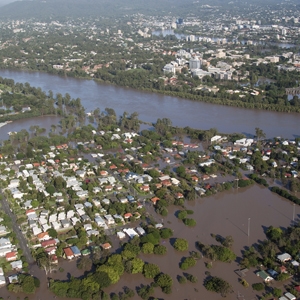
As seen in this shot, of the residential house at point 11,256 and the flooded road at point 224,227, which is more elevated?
the residential house at point 11,256

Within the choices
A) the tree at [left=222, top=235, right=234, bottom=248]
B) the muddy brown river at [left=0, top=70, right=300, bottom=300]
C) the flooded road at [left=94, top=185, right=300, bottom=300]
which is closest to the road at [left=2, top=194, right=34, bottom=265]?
the muddy brown river at [left=0, top=70, right=300, bottom=300]

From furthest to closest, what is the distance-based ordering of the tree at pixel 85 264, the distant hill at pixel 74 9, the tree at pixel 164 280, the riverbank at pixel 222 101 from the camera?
the distant hill at pixel 74 9 → the riverbank at pixel 222 101 → the tree at pixel 85 264 → the tree at pixel 164 280

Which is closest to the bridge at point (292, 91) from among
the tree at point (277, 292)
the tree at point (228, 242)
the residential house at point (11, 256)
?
the tree at point (228, 242)

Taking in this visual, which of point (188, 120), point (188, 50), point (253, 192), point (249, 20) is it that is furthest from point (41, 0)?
point (253, 192)

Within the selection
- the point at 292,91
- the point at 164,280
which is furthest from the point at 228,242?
the point at 292,91

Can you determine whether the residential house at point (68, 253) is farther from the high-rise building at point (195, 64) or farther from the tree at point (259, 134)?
the high-rise building at point (195, 64)

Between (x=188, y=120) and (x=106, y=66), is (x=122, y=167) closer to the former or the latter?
(x=188, y=120)

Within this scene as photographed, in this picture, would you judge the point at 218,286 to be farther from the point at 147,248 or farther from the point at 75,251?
the point at 75,251
